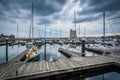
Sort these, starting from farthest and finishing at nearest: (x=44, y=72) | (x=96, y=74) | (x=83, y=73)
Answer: (x=96, y=74) < (x=83, y=73) < (x=44, y=72)

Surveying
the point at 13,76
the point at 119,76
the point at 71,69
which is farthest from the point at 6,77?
the point at 119,76

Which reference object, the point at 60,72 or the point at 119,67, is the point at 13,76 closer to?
the point at 60,72

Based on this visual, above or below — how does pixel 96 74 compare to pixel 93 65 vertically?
below

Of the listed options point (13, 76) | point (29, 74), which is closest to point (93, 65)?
point (29, 74)

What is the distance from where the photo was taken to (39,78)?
7.01 meters

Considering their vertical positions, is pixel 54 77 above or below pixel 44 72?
below

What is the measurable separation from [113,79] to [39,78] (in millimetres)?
7343

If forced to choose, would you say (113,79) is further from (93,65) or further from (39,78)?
(39,78)

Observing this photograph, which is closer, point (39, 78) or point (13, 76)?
point (13, 76)

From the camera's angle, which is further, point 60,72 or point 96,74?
point 96,74

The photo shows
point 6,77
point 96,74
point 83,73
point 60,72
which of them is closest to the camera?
point 6,77

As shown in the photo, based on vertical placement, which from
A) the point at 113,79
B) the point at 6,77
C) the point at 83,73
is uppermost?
the point at 6,77

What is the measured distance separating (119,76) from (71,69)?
5.66m

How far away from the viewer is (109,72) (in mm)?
9797
